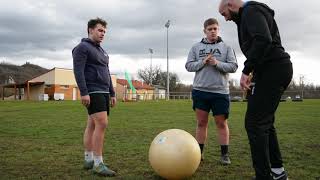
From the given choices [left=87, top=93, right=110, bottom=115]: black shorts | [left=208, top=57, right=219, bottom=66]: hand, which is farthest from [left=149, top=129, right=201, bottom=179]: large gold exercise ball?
[left=208, top=57, right=219, bottom=66]: hand

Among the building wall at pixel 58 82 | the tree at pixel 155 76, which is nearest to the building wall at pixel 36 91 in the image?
the building wall at pixel 58 82

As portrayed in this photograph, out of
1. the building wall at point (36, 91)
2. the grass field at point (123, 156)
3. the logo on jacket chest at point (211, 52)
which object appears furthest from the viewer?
the building wall at point (36, 91)

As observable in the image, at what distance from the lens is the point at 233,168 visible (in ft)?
18.4

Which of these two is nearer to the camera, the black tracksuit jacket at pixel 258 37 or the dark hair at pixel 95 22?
the black tracksuit jacket at pixel 258 37

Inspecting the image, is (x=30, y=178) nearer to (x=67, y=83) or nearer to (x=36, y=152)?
(x=36, y=152)

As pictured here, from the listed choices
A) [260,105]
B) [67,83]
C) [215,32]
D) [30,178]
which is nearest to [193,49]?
[215,32]

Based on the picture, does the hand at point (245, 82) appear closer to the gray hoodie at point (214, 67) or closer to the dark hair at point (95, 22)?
the gray hoodie at point (214, 67)

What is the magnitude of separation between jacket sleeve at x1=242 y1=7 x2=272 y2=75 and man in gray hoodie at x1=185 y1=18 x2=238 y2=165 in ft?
5.66

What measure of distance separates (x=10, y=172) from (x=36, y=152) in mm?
1708

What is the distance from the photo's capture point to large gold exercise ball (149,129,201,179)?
4754 millimetres

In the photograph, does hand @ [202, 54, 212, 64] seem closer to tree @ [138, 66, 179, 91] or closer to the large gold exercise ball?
the large gold exercise ball

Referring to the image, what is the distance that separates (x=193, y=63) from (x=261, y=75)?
1892 millimetres

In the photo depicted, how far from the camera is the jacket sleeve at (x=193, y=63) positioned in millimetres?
6048

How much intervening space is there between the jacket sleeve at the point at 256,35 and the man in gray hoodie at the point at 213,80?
1.73m
